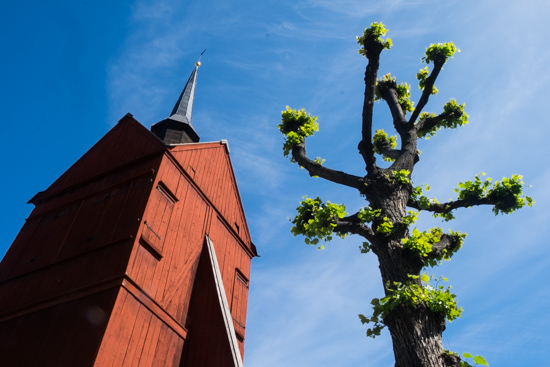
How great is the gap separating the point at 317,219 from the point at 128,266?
469 cm

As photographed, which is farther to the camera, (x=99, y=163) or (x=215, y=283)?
(x=99, y=163)

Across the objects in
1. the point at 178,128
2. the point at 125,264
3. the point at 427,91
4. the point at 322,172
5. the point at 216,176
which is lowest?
the point at 125,264

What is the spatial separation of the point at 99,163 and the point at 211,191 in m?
3.86

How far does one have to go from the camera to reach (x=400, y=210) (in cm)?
625

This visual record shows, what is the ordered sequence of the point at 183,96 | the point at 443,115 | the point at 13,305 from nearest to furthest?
the point at 443,115, the point at 13,305, the point at 183,96

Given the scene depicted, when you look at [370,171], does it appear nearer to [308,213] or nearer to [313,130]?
[308,213]

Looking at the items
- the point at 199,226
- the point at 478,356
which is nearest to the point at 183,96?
the point at 199,226

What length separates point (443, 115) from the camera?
29.6 feet

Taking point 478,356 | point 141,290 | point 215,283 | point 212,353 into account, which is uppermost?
point 215,283

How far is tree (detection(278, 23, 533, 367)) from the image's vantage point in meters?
4.84

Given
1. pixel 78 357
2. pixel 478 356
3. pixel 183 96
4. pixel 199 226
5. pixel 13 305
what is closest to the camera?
pixel 478 356

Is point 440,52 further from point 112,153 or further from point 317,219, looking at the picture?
point 112,153

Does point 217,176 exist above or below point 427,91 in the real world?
above

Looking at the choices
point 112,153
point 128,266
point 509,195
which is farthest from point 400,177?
point 112,153
